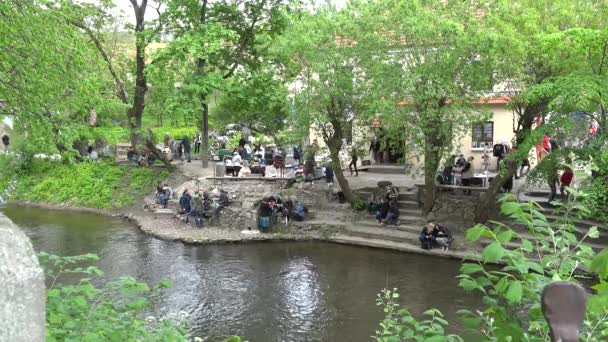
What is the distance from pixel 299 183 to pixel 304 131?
3.91 m

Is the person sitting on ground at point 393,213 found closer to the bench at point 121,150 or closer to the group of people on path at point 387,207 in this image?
the group of people on path at point 387,207

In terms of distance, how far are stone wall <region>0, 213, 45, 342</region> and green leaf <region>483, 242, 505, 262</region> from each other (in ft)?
7.97

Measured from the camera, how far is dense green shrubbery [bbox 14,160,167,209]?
25.4 metres

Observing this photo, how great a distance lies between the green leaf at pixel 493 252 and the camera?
10.4ft

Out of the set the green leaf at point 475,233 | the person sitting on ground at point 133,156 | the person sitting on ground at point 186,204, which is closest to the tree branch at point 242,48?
the person sitting on ground at point 186,204

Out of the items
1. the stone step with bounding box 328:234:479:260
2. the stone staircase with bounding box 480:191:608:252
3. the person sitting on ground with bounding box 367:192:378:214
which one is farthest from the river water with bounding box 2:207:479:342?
the person sitting on ground with bounding box 367:192:378:214

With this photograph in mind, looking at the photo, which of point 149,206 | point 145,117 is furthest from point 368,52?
point 145,117

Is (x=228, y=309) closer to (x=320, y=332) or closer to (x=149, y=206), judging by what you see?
(x=320, y=332)

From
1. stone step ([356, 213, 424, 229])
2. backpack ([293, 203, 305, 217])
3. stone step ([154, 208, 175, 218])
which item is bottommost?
stone step ([154, 208, 175, 218])

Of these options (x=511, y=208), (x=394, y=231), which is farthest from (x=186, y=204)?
(x=511, y=208)

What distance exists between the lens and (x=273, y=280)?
46.1ft

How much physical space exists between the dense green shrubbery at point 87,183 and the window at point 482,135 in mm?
15372

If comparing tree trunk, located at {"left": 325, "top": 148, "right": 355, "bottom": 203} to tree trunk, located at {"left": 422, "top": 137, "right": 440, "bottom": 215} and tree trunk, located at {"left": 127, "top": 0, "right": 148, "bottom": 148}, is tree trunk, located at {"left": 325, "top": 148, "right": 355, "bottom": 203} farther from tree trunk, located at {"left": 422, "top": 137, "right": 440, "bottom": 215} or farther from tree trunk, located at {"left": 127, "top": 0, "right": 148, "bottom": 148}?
tree trunk, located at {"left": 127, "top": 0, "right": 148, "bottom": 148}

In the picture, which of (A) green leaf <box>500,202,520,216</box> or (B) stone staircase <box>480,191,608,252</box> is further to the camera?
(B) stone staircase <box>480,191,608,252</box>
